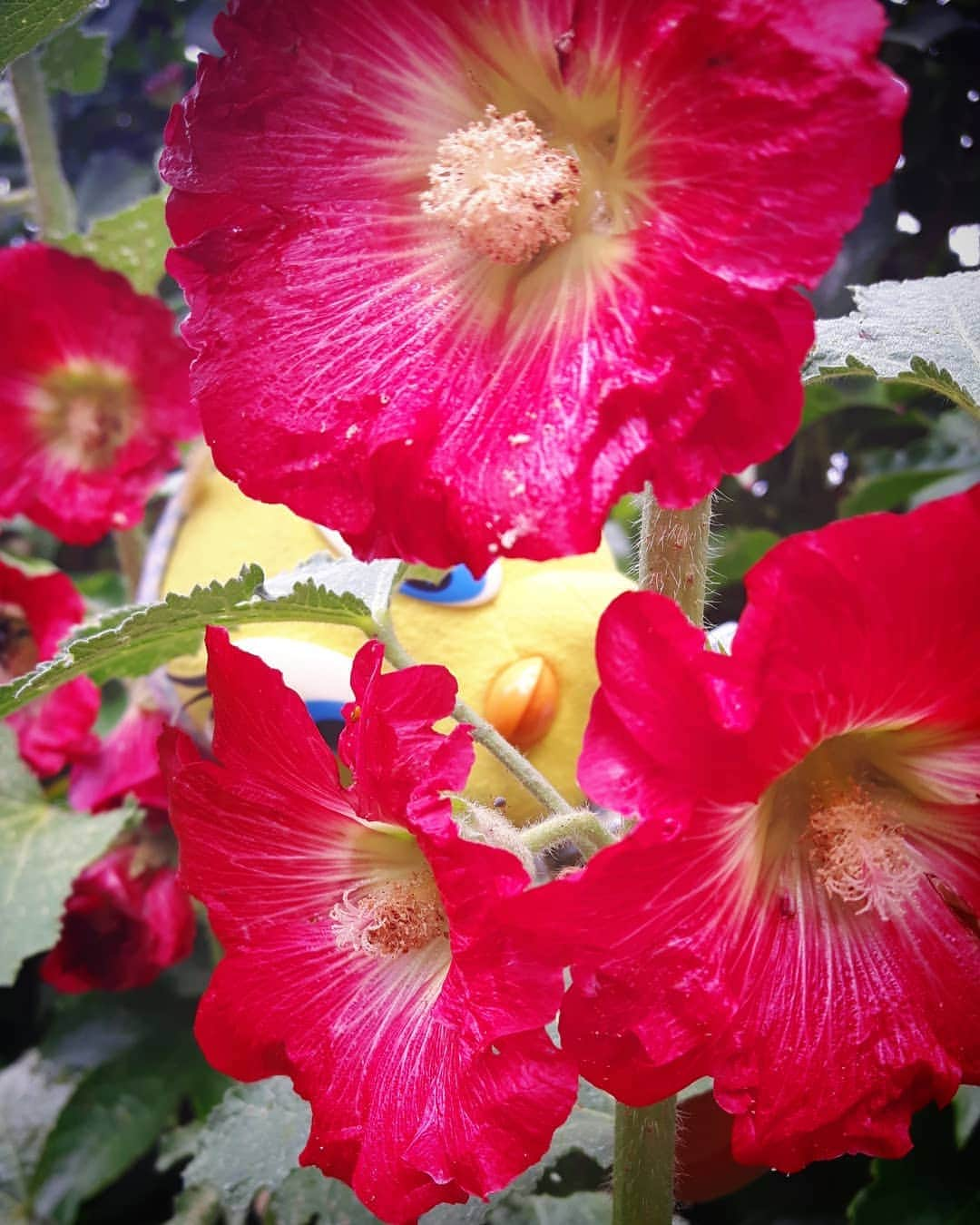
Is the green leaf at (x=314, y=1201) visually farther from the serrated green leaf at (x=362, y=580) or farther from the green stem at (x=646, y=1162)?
the serrated green leaf at (x=362, y=580)

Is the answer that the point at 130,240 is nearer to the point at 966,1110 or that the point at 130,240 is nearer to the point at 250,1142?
the point at 250,1142

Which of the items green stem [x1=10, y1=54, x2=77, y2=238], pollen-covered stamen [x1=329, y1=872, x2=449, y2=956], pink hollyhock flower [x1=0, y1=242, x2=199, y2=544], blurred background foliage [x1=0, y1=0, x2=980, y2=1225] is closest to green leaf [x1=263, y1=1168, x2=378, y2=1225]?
blurred background foliage [x1=0, y1=0, x2=980, y2=1225]

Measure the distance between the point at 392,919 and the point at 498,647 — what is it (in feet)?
0.94

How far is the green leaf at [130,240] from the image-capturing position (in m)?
1.01

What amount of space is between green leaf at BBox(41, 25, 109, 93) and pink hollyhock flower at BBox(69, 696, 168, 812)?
0.78m

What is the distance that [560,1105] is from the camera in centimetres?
36

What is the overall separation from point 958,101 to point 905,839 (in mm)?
1093

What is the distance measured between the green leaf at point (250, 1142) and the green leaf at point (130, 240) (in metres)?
0.74

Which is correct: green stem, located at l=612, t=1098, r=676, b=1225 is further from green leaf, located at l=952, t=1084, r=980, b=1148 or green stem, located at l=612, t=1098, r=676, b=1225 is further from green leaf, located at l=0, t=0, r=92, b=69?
green leaf, located at l=0, t=0, r=92, b=69

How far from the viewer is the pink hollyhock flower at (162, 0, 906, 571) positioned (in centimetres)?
31

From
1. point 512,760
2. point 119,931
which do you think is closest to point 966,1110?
point 512,760

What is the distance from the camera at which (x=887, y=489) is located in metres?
1.15

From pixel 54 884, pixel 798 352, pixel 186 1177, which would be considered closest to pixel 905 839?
pixel 798 352

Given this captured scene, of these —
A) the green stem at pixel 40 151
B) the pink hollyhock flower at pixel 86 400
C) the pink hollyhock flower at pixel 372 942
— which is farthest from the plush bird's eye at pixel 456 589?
the green stem at pixel 40 151
